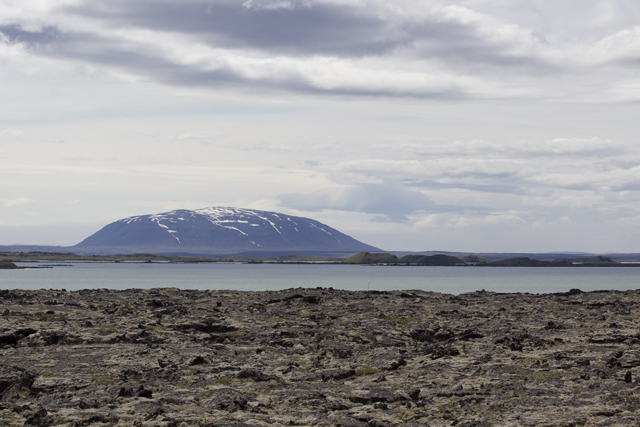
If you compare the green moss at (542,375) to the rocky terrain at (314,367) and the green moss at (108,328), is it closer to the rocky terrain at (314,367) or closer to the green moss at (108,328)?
the rocky terrain at (314,367)

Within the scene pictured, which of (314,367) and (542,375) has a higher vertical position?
(542,375)

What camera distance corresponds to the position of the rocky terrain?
686 inches

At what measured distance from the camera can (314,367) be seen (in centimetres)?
2497

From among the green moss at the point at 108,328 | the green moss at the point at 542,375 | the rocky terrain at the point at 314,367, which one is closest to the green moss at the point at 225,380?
the rocky terrain at the point at 314,367

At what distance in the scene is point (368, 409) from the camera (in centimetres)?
1842

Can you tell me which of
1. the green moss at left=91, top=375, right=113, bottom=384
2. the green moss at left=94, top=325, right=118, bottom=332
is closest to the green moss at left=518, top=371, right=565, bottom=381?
the green moss at left=91, top=375, right=113, bottom=384

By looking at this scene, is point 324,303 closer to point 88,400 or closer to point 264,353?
point 264,353

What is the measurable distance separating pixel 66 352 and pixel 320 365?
10439mm

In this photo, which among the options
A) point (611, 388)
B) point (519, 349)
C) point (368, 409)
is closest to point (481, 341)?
point (519, 349)

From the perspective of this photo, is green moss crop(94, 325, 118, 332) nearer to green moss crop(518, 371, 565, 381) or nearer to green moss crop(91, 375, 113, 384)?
green moss crop(91, 375, 113, 384)

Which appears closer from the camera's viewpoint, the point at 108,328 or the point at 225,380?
the point at 225,380

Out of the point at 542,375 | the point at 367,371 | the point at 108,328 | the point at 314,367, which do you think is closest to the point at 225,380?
the point at 314,367

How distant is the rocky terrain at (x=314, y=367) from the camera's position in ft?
57.1

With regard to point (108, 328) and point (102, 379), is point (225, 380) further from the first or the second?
point (108, 328)
